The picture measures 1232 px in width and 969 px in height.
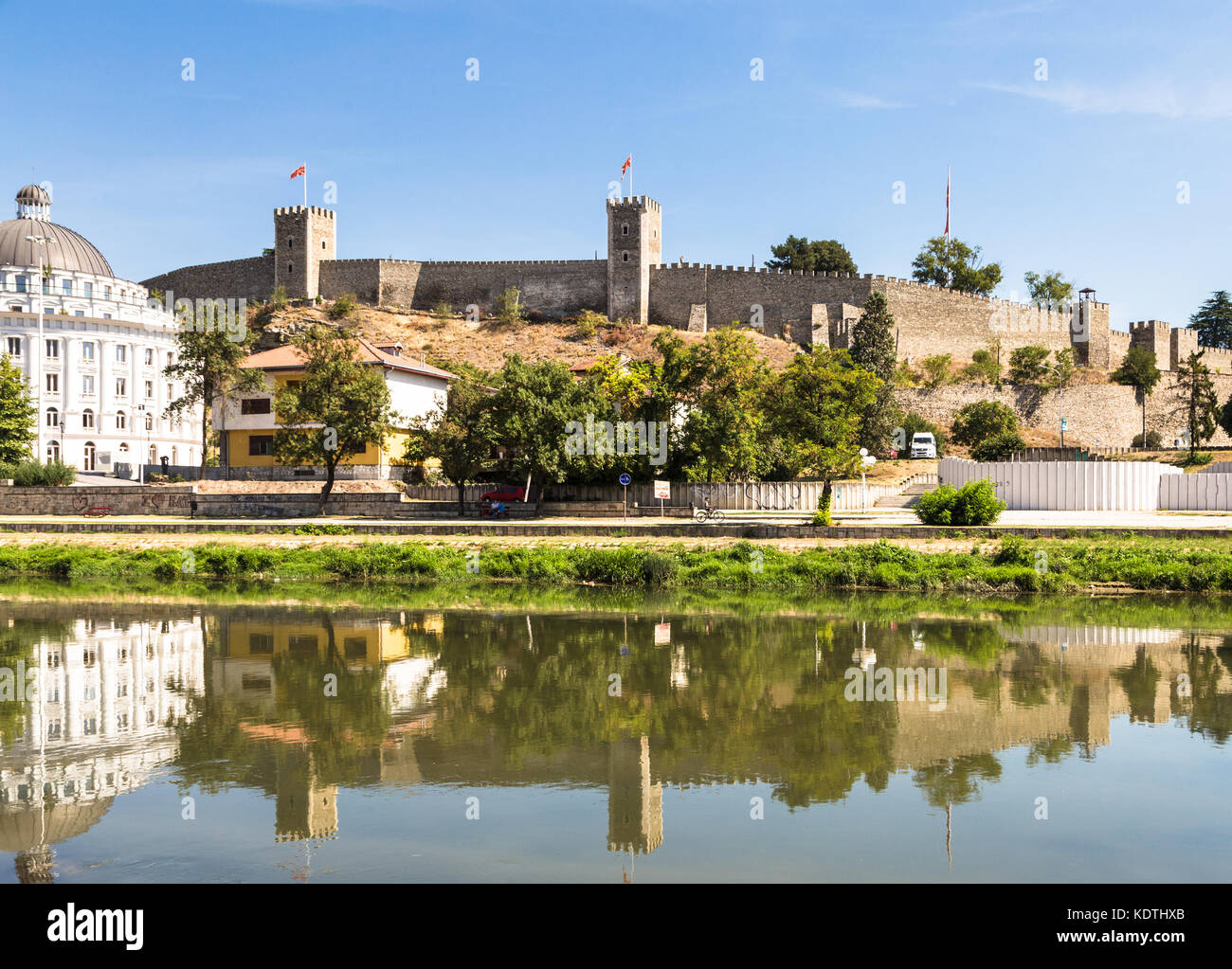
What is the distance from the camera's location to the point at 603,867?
7.88 metres

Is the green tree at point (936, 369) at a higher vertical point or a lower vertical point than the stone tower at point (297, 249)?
lower

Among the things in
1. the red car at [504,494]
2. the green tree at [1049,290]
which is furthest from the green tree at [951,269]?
the red car at [504,494]

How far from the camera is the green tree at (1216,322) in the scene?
89875 millimetres

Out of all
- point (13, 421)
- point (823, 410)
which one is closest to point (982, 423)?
point (823, 410)

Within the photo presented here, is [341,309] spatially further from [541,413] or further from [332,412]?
[541,413]

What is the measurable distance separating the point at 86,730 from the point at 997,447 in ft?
150

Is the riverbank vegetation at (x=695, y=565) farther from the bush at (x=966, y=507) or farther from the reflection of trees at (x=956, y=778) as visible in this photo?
the reflection of trees at (x=956, y=778)

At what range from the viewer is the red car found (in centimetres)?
3672

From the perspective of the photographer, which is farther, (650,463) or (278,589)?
(650,463)

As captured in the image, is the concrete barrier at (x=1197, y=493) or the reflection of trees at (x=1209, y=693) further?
the concrete barrier at (x=1197, y=493)

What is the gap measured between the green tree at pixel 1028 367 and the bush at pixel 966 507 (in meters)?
39.6

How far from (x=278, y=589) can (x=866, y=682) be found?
51.3ft

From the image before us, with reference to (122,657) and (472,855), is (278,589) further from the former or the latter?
(472,855)
